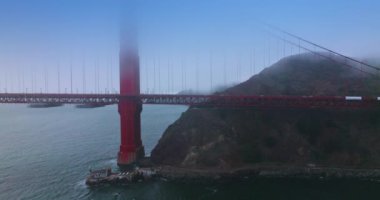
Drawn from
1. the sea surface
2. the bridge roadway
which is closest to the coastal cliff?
the bridge roadway

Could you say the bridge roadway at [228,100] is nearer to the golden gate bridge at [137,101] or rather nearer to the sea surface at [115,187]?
the golden gate bridge at [137,101]

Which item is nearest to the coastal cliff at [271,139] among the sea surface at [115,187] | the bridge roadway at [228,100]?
the bridge roadway at [228,100]

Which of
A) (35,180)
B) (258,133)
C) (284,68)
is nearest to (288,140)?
(258,133)

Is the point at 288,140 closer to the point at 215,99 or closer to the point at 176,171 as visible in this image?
the point at 215,99

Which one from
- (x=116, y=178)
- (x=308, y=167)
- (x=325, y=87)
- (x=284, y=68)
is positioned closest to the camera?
(x=116, y=178)

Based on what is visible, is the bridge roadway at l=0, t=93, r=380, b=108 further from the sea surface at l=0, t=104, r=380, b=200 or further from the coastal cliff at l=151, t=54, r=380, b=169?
the sea surface at l=0, t=104, r=380, b=200

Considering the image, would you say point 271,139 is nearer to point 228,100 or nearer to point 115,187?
point 228,100
